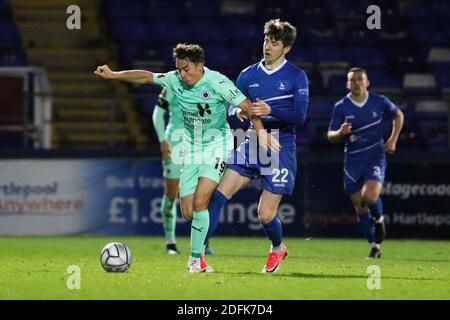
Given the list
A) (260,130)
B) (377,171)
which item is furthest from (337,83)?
(260,130)

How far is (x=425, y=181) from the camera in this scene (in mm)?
17719

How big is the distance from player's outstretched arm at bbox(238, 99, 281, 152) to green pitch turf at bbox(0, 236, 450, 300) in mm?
1175

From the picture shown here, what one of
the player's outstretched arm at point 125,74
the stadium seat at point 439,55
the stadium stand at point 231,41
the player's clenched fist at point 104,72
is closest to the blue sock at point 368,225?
the player's outstretched arm at point 125,74

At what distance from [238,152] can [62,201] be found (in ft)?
23.9

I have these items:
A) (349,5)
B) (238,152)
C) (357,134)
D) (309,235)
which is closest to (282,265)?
(238,152)

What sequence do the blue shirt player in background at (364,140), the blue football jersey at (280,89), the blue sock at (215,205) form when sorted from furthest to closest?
the blue shirt player in background at (364,140) < the blue sock at (215,205) < the blue football jersey at (280,89)

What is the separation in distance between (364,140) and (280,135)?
367 cm

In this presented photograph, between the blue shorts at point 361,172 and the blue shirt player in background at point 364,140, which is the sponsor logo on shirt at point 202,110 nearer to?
the blue shirt player in background at point 364,140

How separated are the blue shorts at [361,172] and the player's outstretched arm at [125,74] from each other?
4221mm

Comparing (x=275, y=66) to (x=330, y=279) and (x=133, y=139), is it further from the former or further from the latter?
(x=133, y=139)

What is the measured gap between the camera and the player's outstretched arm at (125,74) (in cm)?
1077

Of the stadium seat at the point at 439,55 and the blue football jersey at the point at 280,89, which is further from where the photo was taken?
the stadium seat at the point at 439,55

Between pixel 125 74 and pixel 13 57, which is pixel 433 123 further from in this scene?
pixel 125 74

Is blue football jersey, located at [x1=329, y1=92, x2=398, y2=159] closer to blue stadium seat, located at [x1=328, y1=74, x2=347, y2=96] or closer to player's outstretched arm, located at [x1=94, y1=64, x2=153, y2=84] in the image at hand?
player's outstretched arm, located at [x1=94, y1=64, x2=153, y2=84]
